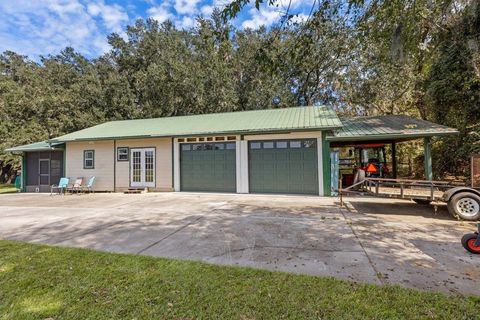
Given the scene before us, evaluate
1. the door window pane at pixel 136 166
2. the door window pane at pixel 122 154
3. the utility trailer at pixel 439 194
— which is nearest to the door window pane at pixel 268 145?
the utility trailer at pixel 439 194

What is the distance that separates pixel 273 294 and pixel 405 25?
5940 mm

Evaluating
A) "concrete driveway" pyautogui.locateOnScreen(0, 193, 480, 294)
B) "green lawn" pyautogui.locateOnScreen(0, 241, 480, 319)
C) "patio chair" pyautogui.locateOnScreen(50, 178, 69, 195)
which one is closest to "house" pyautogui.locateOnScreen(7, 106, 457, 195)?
"patio chair" pyautogui.locateOnScreen(50, 178, 69, 195)

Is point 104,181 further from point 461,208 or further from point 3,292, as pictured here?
point 461,208

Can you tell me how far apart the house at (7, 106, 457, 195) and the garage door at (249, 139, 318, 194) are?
0.13 ft

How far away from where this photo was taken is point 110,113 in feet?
73.6

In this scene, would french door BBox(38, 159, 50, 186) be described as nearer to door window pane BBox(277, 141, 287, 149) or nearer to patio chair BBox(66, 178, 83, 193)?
patio chair BBox(66, 178, 83, 193)

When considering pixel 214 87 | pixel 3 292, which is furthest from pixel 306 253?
pixel 214 87

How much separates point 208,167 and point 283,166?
140 inches

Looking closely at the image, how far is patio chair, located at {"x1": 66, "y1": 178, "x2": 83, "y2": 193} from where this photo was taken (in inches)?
511

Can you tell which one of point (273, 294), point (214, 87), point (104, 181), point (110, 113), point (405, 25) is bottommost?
point (273, 294)

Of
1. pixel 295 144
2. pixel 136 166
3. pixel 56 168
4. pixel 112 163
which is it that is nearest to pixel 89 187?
pixel 112 163

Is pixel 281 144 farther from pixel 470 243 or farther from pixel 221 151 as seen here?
pixel 470 243

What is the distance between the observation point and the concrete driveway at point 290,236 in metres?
3.39

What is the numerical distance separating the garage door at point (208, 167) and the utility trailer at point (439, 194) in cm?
569
